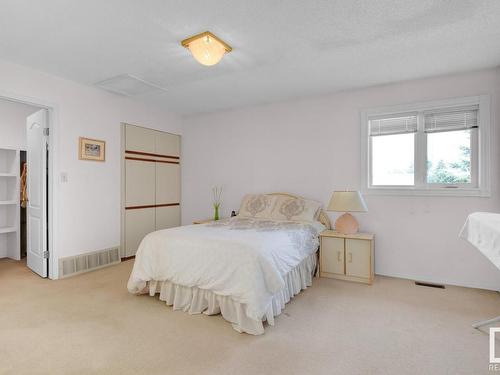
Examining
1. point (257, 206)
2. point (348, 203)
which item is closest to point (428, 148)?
point (348, 203)

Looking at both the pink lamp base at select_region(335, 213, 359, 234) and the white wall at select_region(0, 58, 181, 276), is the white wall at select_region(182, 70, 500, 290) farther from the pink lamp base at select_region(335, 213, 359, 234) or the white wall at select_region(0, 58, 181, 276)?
the white wall at select_region(0, 58, 181, 276)

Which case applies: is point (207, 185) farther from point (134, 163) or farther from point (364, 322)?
point (364, 322)

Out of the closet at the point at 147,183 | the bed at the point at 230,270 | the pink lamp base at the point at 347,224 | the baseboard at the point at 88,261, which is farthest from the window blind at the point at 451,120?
the baseboard at the point at 88,261

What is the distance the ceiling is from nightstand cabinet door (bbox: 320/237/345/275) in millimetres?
2000

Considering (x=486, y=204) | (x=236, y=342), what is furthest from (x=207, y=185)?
(x=486, y=204)

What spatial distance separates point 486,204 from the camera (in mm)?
3084

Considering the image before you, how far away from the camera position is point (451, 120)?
3.31 meters

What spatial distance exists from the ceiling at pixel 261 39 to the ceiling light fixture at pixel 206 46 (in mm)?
66

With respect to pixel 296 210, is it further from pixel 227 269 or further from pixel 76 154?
pixel 76 154

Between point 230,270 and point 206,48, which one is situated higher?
point 206,48

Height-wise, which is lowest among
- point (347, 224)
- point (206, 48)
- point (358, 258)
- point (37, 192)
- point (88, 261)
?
point (88, 261)

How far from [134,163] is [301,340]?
3.53 meters

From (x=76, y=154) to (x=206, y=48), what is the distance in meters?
2.34

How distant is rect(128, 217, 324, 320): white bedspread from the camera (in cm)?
219
